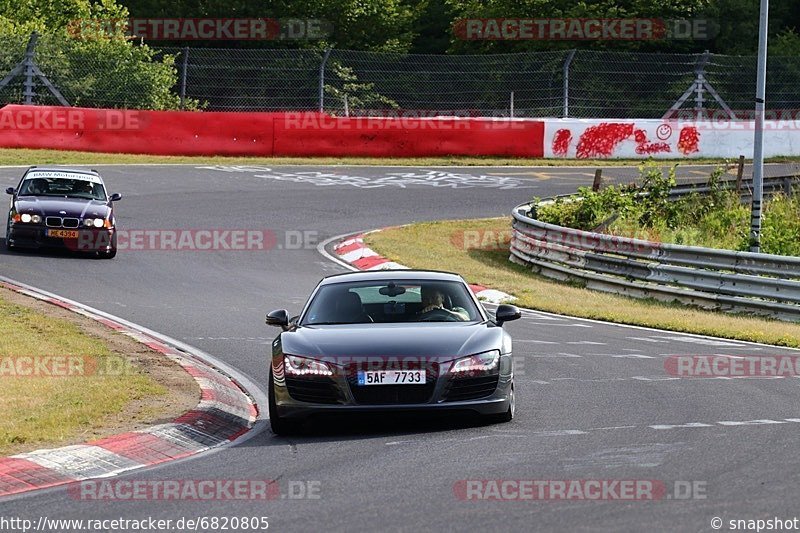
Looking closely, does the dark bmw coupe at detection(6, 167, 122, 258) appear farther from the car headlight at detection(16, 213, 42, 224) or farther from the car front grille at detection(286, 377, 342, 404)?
the car front grille at detection(286, 377, 342, 404)

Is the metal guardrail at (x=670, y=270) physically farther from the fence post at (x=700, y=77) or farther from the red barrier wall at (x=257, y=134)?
the fence post at (x=700, y=77)

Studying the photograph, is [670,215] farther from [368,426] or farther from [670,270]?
[368,426]

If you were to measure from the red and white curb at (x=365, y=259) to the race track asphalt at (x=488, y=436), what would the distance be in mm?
1019

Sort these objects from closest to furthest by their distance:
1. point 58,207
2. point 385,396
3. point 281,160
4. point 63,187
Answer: point 385,396 → point 58,207 → point 63,187 → point 281,160

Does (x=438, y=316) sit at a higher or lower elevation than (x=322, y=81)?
lower

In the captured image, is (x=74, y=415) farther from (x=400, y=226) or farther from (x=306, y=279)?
Result: (x=400, y=226)

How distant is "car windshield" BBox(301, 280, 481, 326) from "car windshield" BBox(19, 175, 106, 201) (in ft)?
44.6

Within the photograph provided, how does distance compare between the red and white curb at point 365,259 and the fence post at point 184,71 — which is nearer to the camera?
the red and white curb at point 365,259

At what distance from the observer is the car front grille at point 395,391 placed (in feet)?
33.6

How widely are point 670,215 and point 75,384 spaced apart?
19203 millimetres

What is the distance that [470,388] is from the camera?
34.1ft

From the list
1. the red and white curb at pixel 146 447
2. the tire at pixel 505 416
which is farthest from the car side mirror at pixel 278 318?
the tire at pixel 505 416

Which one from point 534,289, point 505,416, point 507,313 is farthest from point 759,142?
point 505,416

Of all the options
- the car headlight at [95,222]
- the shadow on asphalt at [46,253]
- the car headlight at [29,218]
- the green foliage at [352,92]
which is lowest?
the shadow on asphalt at [46,253]
